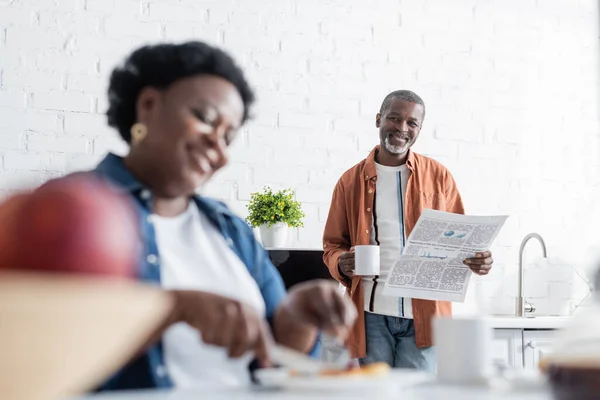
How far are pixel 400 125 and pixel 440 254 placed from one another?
1.75 feet

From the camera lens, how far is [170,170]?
47.6 inches

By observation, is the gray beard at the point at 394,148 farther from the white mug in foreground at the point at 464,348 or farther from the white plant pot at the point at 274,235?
the white mug in foreground at the point at 464,348

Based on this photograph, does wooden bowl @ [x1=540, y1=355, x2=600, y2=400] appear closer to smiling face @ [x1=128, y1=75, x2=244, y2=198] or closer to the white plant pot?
smiling face @ [x1=128, y1=75, x2=244, y2=198]

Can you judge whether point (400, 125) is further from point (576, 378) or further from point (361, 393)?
point (576, 378)

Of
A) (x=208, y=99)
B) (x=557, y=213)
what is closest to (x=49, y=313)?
(x=208, y=99)

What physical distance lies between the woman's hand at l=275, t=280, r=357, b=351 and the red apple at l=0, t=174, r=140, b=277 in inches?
27.5

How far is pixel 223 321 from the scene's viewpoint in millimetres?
942

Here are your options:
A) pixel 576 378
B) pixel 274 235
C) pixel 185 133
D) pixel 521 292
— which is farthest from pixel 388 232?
pixel 576 378

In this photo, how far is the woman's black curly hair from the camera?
1.25 m

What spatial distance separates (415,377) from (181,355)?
383 mm

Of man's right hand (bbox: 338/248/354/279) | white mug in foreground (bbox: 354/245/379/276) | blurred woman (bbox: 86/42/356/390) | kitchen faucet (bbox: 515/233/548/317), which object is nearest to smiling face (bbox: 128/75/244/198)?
blurred woman (bbox: 86/42/356/390)

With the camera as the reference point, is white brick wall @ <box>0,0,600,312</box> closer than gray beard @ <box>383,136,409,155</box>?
No

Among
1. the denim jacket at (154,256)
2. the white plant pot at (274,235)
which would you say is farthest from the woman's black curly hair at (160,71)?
the white plant pot at (274,235)

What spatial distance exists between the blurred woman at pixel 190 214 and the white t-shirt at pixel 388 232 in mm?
1380
